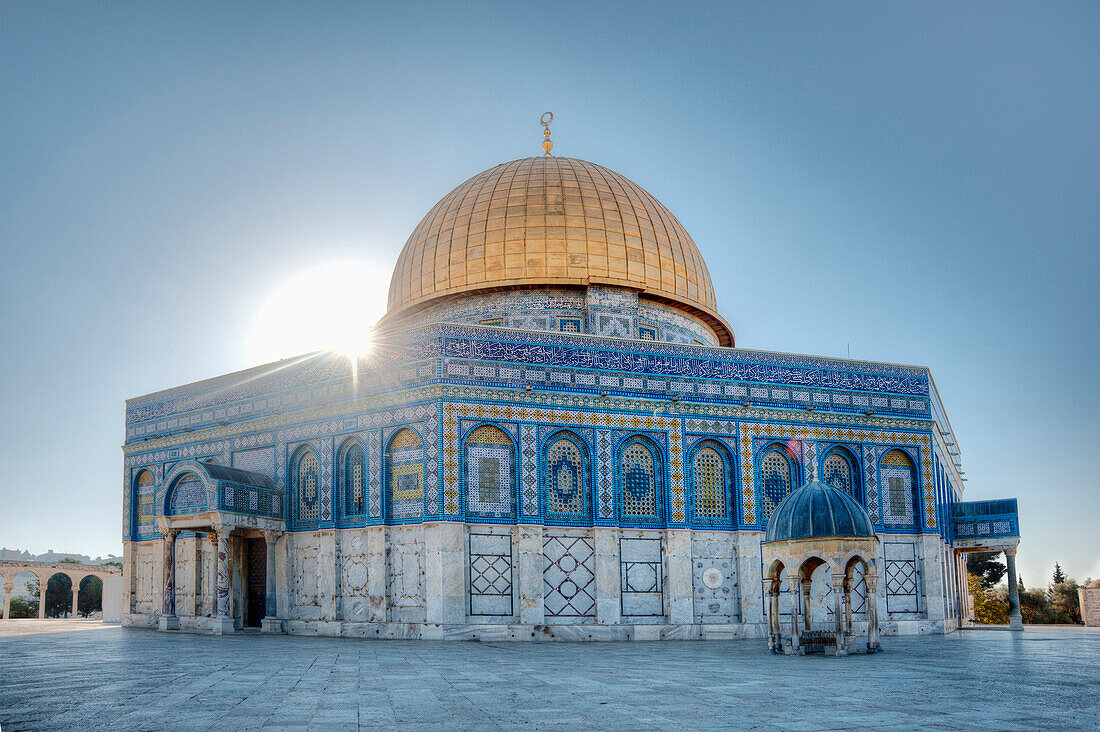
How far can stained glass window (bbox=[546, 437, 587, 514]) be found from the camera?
2200 centimetres

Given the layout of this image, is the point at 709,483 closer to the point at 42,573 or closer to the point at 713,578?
the point at 713,578

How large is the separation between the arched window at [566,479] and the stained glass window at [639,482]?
1.02m

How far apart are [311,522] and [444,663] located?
10116 millimetres

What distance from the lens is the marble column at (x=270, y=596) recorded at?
23.0 meters

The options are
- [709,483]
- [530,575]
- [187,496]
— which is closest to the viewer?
[530,575]

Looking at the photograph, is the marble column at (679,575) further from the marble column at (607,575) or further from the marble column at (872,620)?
the marble column at (872,620)

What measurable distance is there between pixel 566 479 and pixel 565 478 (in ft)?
0.10

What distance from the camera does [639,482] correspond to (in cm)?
2269

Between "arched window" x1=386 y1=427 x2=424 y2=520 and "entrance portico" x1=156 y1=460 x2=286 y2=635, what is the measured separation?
12.0ft

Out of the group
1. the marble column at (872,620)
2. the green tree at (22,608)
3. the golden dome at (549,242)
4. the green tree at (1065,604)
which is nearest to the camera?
the marble column at (872,620)

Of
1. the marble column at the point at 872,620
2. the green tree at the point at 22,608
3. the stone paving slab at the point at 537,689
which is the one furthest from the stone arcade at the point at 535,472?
the green tree at the point at 22,608

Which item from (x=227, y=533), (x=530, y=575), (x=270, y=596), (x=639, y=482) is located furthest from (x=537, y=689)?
(x=270, y=596)

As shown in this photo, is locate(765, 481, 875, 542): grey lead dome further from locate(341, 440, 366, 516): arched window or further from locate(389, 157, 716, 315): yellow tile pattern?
locate(389, 157, 716, 315): yellow tile pattern

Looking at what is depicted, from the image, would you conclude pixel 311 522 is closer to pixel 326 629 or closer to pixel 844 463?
pixel 326 629
